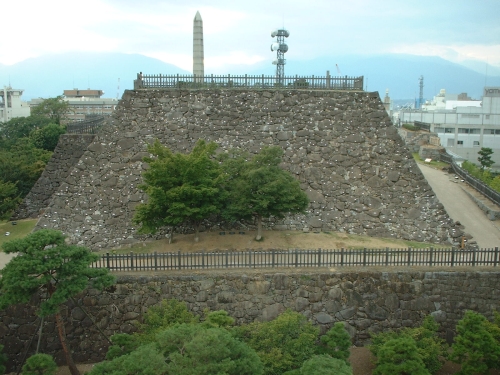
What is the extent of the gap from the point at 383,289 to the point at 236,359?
5.75 m

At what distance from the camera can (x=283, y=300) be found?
14.6 metres

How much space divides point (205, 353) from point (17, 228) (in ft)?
48.5

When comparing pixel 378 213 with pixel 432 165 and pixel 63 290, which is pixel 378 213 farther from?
pixel 432 165

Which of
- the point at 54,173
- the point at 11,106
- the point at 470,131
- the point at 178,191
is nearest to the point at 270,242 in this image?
the point at 178,191

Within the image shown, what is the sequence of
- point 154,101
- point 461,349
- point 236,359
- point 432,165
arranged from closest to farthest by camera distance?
point 236,359
point 461,349
point 154,101
point 432,165

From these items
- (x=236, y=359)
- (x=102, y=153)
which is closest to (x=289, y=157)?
(x=102, y=153)

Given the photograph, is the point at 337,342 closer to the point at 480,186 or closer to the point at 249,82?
the point at 249,82

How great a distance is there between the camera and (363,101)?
20172 mm

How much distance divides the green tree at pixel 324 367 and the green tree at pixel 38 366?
19.6ft

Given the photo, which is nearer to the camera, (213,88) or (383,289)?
(383,289)

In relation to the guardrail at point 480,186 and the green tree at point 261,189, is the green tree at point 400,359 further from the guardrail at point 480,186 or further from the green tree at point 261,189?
the guardrail at point 480,186

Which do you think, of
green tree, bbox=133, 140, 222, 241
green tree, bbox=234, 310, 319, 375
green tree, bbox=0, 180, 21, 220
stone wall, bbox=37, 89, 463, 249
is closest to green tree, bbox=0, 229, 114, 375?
green tree, bbox=133, 140, 222, 241

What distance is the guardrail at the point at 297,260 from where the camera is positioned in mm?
14781

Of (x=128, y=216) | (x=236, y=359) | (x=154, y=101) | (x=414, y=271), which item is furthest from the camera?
(x=154, y=101)
